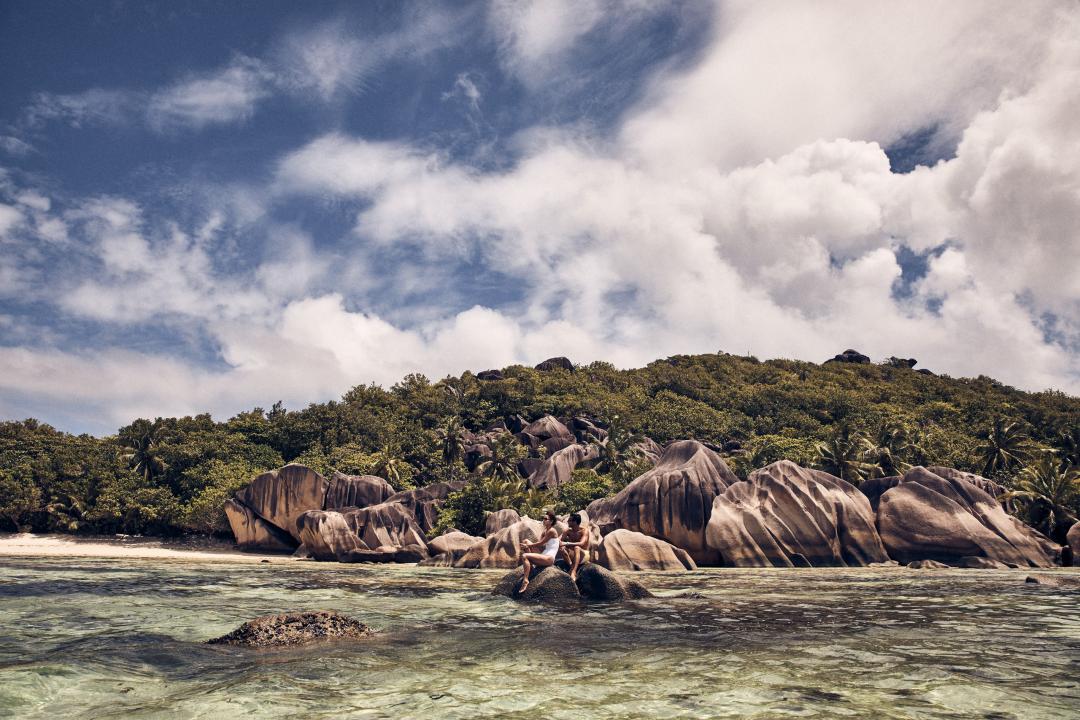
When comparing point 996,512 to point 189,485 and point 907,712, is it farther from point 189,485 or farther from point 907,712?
point 189,485

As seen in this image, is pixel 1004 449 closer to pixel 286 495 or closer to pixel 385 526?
pixel 385 526

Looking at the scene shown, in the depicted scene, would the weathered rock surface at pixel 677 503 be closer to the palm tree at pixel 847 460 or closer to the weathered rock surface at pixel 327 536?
the weathered rock surface at pixel 327 536

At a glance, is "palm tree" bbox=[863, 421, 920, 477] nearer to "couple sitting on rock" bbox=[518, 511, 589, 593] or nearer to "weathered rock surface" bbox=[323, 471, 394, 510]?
"weathered rock surface" bbox=[323, 471, 394, 510]

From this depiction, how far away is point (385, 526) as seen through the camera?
35344 mm

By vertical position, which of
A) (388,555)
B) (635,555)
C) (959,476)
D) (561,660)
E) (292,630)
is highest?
(959,476)

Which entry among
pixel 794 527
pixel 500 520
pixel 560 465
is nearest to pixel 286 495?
pixel 500 520

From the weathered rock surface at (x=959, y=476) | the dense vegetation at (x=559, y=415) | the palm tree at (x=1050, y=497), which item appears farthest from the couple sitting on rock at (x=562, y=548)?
the palm tree at (x=1050, y=497)

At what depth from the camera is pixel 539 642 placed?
8.78 m

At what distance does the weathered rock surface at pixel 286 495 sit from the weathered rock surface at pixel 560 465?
1762 centimetres

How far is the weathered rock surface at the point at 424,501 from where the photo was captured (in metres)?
39.8

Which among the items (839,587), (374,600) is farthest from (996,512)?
(374,600)

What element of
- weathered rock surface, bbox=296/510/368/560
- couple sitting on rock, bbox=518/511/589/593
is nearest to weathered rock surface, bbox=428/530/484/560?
weathered rock surface, bbox=296/510/368/560

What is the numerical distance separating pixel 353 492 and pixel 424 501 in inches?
171

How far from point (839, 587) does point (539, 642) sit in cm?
1124
